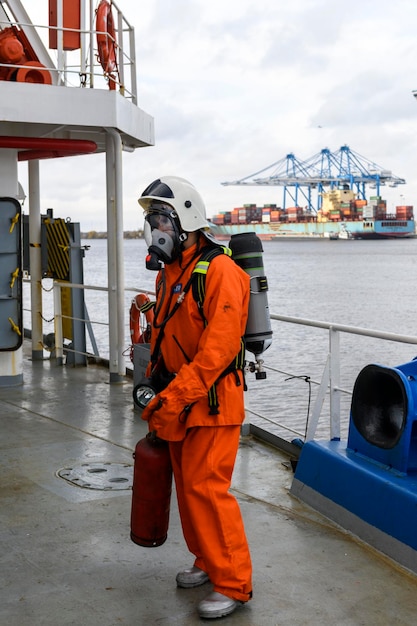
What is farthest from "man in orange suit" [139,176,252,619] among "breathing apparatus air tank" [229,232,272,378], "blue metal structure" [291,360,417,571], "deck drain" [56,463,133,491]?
"deck drain" [56,463,133,491]

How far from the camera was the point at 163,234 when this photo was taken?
3.53m

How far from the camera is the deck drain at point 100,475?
5.25 meters

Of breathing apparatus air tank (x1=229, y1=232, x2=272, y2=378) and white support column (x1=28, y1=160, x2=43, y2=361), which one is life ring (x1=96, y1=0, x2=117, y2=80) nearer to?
white support column (x1=28, y1=160, x2=43, y2=361)

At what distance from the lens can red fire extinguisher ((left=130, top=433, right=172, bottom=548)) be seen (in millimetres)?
3645

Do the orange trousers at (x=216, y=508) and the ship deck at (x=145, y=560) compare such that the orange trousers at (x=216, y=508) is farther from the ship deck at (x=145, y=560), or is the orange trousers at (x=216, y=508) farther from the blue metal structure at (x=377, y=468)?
the blue metal structure at (x=377, y=468)

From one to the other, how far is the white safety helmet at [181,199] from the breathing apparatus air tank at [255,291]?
1.07 ft

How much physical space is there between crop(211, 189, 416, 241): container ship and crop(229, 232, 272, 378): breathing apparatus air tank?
139 metres

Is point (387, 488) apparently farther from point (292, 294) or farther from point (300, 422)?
point (292, 294)

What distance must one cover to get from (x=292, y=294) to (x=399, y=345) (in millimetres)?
25625

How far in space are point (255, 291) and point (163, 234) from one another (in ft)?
1.72

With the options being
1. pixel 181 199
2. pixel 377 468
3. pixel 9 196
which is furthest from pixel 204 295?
pixel 9 196

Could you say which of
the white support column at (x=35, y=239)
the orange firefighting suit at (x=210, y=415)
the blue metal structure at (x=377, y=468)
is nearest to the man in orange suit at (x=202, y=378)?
the orange firefighting suit at (x=210, y=415)

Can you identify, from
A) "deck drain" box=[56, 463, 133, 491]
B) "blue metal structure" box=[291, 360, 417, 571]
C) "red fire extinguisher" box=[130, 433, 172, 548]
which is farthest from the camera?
"deck drain" box=[56, 463, 133, 491]

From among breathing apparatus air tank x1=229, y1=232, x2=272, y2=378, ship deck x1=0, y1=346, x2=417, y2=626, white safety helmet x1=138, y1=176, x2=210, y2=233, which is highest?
white safety helmet x1=138, y1=176, x2=210, y2=233
